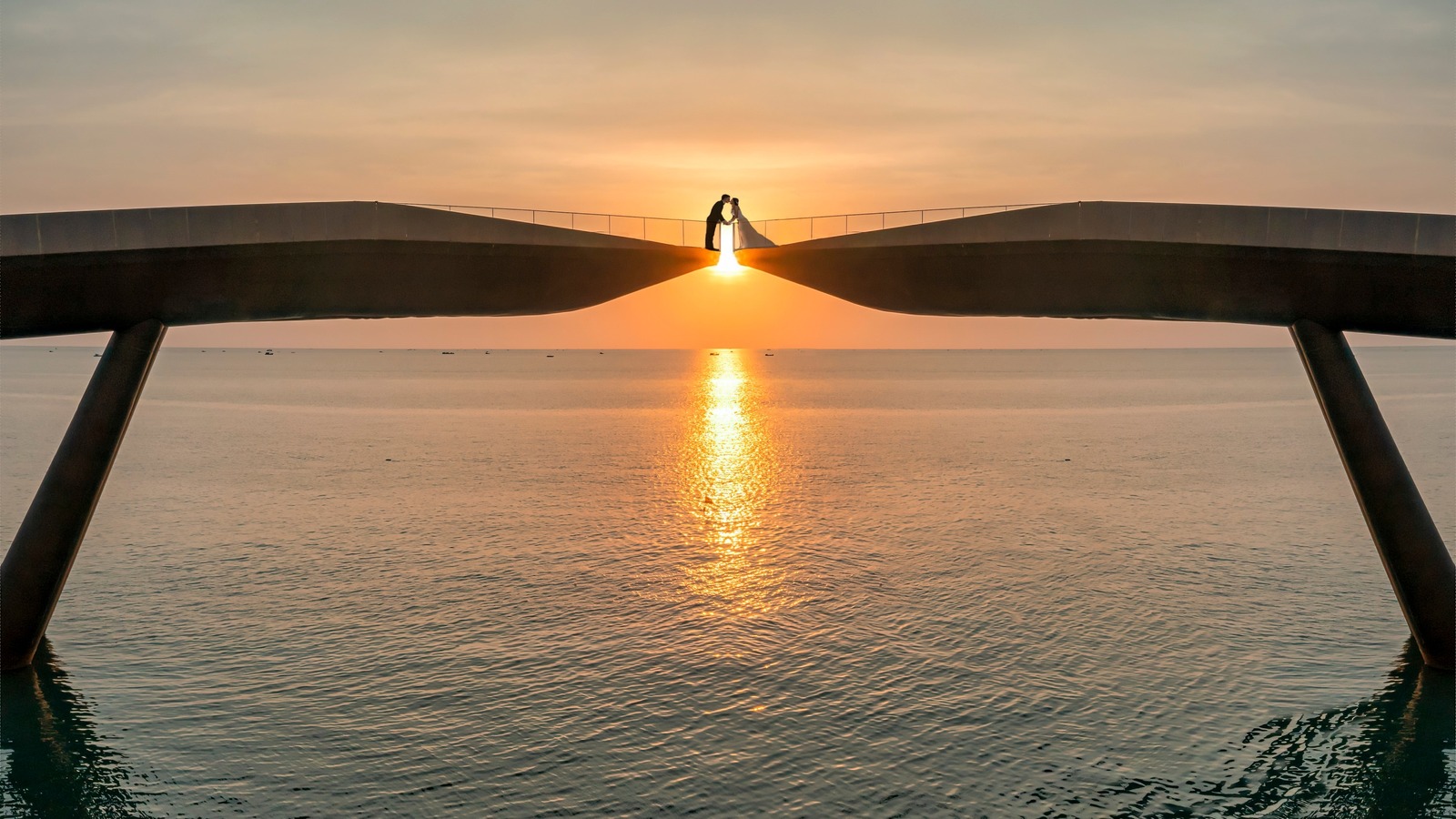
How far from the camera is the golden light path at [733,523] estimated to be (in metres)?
42.5

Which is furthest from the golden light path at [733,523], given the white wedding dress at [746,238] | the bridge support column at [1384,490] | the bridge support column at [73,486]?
the bridge support column at [73,486]

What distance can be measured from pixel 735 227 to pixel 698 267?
208cm

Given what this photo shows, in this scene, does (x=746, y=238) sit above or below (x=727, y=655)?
above

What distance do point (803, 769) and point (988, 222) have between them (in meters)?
16.2

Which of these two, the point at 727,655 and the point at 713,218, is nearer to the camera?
the point at 713,218

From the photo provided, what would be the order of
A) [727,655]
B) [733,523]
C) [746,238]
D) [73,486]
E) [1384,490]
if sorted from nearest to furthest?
[73,486] → [1384,490] → [746,238] → [727,655] → [733,523]

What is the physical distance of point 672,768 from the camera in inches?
945

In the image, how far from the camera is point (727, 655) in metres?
33.7

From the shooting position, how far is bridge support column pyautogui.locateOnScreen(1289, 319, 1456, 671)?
2911 centimetres

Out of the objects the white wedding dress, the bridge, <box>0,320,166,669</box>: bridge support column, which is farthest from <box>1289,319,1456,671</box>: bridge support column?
<box>0,320,166,669</box>: bridge support column

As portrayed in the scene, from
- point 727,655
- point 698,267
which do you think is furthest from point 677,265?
point 727,655

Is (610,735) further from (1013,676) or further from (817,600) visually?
(817,600)

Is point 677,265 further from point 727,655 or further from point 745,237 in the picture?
point 727,655

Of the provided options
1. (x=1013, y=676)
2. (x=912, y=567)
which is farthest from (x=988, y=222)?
(x=912, y=567)
